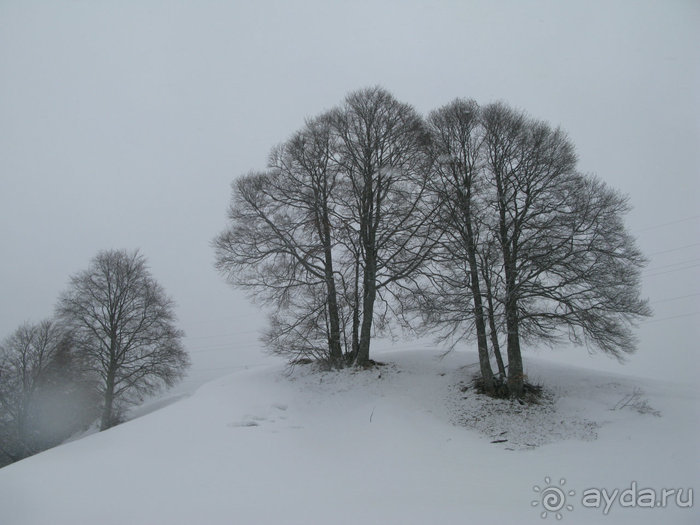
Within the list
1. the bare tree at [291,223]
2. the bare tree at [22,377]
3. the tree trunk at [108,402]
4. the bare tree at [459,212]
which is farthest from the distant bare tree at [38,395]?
the bare tree at [459,212]

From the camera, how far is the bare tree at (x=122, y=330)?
21.7m

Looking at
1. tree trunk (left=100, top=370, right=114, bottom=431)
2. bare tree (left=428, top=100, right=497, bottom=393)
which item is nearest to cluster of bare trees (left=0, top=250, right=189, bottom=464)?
tree trunk (left=100, top=370, right=114, bottom=431)

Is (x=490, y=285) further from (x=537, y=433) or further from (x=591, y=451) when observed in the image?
(x=591, y=451)

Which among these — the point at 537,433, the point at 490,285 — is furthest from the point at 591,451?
the point at 490,285

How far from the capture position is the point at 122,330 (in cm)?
2238

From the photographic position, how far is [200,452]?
7613 millimetres

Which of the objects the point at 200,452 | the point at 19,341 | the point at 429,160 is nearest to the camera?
the point at 200,452

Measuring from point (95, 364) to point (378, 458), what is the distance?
21116 millimetres

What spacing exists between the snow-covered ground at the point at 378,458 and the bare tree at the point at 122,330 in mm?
12492

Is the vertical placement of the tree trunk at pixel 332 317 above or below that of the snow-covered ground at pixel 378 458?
above

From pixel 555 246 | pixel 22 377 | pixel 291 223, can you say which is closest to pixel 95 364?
pixel 22 377

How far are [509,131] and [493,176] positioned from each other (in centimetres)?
165

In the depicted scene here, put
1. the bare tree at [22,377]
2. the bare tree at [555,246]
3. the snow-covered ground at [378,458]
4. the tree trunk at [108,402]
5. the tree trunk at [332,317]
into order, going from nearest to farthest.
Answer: the snow-covered ground at [378,458]
the bare tree at [555,246]
the tree trunk at [332,317]
the tree trunk at [108,402]
the bare tree at [22,377]

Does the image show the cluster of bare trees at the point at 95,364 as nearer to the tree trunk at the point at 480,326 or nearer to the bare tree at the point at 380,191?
the bare tree at the point at 380,191
